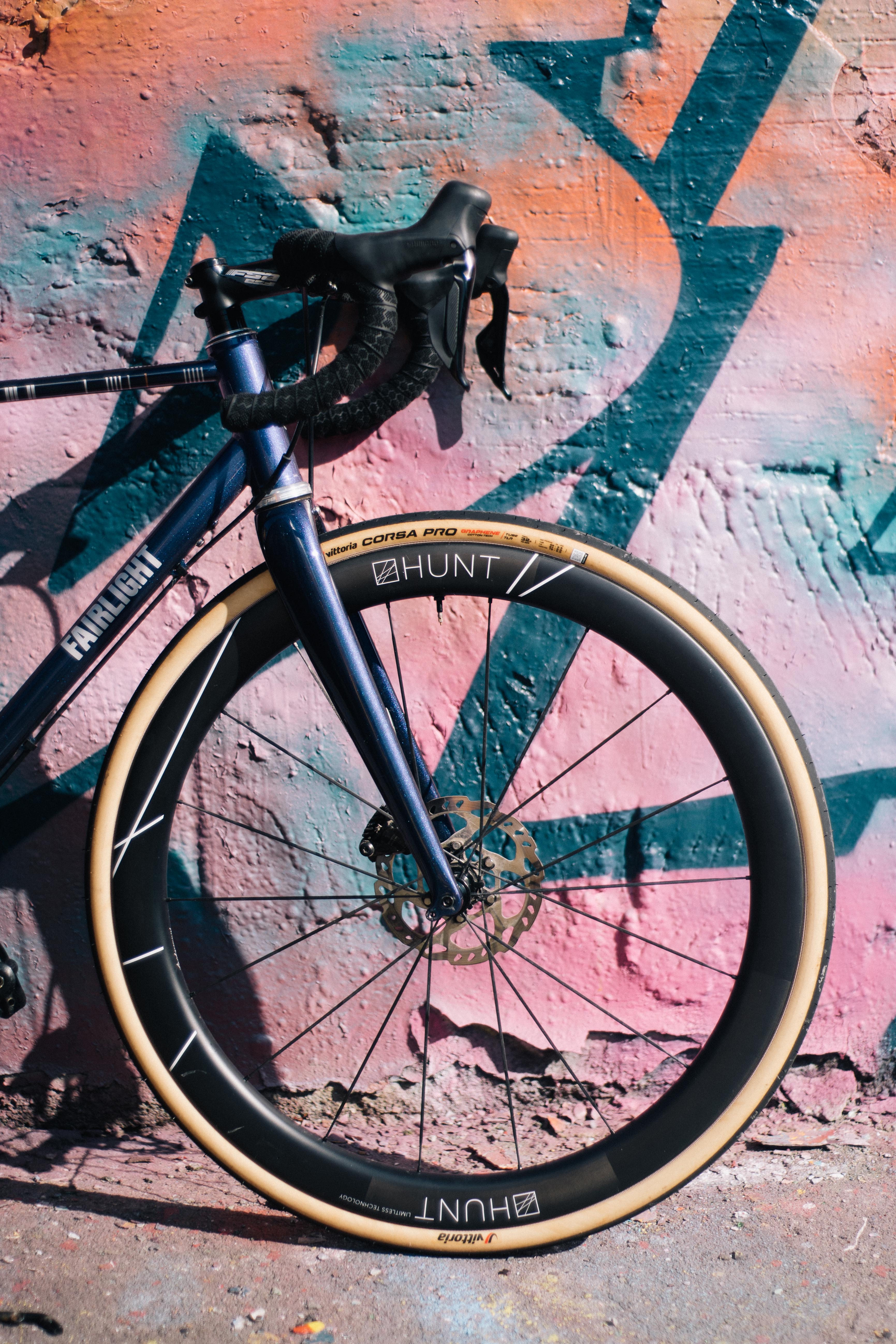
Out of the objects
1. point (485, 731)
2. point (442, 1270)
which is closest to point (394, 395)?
point (485, 731)

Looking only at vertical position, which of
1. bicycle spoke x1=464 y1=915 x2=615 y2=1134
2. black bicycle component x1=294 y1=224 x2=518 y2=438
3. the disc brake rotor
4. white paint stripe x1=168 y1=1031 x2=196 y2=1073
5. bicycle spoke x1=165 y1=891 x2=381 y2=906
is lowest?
white paint stripe x1=168 y1=1031 x2=196 y2=1073

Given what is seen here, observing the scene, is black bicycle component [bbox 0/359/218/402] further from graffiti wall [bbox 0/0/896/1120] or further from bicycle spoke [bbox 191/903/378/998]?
bicycle spoke [bbox 191/903/378/998]

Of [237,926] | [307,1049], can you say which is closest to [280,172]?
[237,926]

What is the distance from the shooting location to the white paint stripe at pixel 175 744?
4.09 ft

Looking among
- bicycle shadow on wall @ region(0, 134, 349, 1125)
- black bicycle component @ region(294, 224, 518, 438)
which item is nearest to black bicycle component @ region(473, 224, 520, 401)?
black bicycle component @ region(294, 224, 518, 438)

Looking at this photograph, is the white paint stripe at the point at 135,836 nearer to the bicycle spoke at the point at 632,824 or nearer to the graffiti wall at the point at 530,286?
the graffiti wall at the point at 530,286

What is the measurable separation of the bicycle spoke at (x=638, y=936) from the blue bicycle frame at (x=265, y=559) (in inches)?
12.3

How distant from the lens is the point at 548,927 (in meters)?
1.60

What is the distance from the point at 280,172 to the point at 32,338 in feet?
1.70

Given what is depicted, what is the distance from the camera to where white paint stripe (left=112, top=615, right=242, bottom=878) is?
1.25 metres

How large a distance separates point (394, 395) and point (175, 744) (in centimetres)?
59

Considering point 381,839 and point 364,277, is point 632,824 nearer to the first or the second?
point 381,839

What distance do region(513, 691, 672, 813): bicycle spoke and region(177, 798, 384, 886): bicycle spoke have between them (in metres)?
0.34

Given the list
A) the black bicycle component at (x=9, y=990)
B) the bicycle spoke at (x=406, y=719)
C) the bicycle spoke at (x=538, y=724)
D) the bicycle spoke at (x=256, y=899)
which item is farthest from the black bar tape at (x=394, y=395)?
the black bicycle component at (x=9, y=990)
